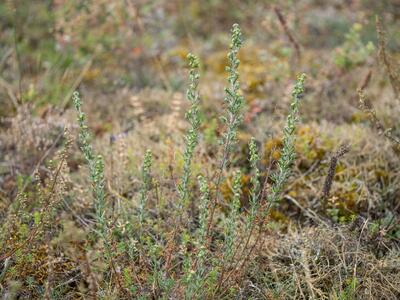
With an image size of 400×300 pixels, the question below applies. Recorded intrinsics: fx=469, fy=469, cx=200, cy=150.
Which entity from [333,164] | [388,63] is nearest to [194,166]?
[333,164]

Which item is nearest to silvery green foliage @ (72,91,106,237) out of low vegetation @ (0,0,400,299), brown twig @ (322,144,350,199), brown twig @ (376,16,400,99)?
low vegetation @ (0,0,400,299)

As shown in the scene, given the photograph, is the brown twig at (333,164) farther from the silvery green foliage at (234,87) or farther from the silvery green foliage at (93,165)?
the silvery green foliage at (93,165)

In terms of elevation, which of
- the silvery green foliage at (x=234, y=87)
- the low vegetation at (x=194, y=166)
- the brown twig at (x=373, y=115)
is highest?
the silvery green foliage at (x=234, y=87)

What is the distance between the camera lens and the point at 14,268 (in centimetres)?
213

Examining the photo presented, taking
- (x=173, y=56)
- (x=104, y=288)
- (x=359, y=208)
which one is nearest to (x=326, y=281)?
(x=359, y=208)

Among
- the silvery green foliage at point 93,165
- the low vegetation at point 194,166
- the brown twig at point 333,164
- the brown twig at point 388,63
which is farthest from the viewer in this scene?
the brown twig at point 388,63

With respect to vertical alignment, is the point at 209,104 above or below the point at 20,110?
below

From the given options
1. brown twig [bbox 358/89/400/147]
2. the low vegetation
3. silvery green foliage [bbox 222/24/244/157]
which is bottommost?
the low vegetation

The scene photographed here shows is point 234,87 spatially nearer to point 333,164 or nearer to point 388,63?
point 333,164

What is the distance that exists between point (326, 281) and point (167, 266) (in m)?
0.82

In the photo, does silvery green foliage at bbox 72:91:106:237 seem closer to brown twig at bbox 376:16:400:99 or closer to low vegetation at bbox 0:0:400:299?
low vegetation at bbox 0:0:400:299

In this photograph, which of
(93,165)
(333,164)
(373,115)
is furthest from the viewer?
(373,115)

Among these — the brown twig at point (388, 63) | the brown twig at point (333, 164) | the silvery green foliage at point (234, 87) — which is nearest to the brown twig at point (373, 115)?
the brown twig at point (333, 164)

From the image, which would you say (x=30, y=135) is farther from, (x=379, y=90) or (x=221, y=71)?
(x=379, y=90)
